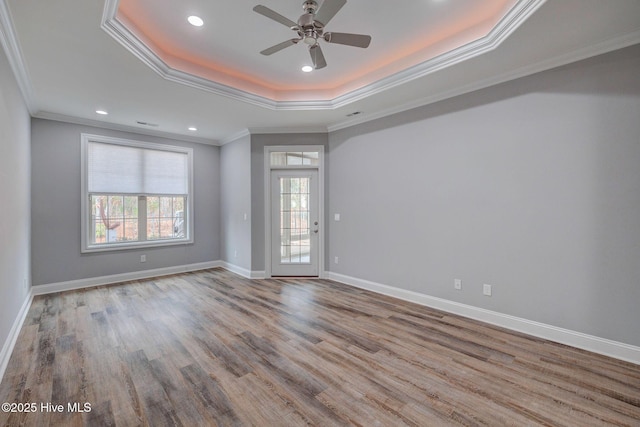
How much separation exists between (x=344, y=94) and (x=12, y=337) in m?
4.59

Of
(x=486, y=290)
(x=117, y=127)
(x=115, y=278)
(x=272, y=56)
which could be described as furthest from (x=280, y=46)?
(x=115, y=278)

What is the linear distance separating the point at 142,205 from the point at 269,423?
4.99 meters

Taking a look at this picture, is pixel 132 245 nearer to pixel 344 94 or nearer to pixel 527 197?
pixel 344 94

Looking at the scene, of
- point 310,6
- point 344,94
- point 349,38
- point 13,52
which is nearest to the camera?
point 310,6

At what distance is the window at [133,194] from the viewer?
4.86m

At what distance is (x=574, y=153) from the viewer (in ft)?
8.93

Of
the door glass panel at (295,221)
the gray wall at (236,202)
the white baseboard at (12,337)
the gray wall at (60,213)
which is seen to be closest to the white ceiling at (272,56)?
the gray wall at (60,213)

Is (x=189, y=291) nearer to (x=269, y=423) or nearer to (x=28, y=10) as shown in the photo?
(x=269, y=423)

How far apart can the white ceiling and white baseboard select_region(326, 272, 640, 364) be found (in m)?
2.63

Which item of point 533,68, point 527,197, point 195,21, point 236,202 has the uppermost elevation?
point 195,21

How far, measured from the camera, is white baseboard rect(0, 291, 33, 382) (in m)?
2.33

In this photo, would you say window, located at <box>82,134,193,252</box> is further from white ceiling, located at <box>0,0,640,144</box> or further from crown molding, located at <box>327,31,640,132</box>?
crown molding, located at <box>327,31,640,132</box>

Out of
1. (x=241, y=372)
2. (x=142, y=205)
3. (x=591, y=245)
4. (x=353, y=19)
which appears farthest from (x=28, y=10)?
(x=591, y=245)

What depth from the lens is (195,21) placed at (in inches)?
105
